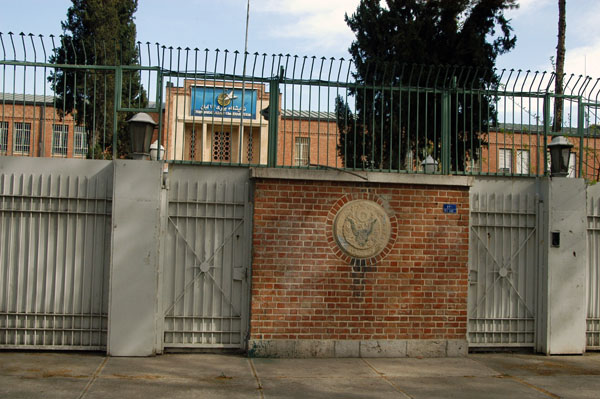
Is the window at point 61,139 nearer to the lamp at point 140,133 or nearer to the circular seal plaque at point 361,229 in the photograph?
the lamp at point 140,133

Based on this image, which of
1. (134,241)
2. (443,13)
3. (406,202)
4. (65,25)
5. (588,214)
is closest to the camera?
(134,241)

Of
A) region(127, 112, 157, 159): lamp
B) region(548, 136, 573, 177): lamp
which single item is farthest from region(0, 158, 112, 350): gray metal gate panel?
region(548, 136, 573, 177): lamp

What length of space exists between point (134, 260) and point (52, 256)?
1052 millimetres

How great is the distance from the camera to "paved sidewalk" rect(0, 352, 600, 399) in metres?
5.25

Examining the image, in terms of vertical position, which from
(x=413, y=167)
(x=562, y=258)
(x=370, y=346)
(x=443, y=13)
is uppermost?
(x=443, y=13)

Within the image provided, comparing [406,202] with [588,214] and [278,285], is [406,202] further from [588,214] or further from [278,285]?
[588,214]

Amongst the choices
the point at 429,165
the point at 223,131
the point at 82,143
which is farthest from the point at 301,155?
the point at 82,143

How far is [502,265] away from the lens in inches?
292

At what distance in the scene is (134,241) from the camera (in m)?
6.60

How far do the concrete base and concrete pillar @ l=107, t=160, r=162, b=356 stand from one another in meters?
1.33

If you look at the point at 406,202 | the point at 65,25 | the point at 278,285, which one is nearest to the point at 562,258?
the point at 406,202

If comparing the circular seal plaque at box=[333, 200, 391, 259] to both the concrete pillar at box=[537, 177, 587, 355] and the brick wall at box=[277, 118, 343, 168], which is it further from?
the concrete pillar at box=[537, 177, 587, 355]

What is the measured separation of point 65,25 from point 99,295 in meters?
18.5

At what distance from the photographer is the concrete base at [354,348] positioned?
6.73 metres
